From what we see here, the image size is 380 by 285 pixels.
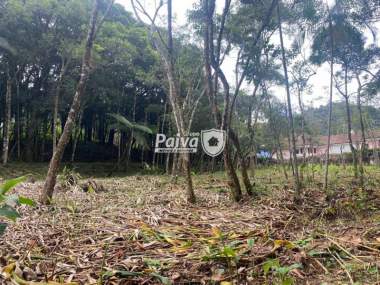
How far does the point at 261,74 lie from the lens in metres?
8.37

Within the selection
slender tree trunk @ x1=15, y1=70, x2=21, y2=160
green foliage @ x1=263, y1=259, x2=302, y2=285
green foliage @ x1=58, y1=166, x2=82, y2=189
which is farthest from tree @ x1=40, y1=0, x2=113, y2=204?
slender tree trunk @ x1=15, y1=70, x2=21, y2=160

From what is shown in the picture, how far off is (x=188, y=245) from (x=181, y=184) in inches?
223

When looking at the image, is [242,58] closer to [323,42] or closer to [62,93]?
[323,42]

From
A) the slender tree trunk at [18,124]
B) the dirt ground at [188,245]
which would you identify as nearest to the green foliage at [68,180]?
the dirt ground at [188,245]

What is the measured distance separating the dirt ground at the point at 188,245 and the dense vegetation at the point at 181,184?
2cm

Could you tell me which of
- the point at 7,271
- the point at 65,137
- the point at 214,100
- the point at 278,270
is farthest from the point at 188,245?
the point at 214,100

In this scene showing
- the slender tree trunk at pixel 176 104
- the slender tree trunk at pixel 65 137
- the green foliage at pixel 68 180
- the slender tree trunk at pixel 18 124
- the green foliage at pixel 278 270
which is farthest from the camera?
the slender tree trunk at pixel 18 124

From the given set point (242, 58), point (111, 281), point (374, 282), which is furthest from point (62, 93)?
point (374, 282)

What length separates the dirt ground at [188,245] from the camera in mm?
2291

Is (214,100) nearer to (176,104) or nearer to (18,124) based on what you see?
(176,104)

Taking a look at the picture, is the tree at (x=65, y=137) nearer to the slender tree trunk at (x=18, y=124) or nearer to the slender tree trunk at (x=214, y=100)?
the slender tree trunk at (x=214, y=100)

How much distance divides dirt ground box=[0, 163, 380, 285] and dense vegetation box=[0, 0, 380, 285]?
2 cm

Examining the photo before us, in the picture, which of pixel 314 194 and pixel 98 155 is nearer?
pixel 314 194

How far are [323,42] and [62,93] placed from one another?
386 inches
